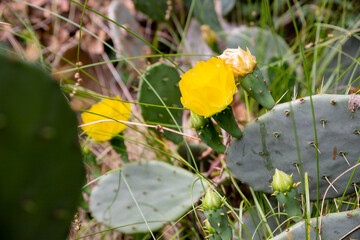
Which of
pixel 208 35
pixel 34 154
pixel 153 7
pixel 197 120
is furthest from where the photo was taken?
pixel 153 7

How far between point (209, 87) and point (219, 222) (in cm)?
28

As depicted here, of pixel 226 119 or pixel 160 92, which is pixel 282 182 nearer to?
pixel 226 119

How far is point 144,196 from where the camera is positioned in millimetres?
1225

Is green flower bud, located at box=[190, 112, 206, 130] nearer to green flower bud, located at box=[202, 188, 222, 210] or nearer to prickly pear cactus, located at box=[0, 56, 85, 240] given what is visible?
green flower bud, located at box=[202, 188, 222, 210]

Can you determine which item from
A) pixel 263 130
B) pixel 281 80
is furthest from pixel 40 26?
pixel 263 130

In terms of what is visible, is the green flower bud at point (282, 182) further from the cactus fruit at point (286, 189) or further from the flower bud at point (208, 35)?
the flower bud at point (208, 35)

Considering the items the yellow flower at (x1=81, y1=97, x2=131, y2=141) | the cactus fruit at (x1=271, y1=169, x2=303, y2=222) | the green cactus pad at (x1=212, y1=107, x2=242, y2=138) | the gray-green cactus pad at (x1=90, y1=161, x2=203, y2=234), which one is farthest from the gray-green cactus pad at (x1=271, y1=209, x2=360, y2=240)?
the yellow flower at (x1=81, y1=97, x2=131, y2=141)

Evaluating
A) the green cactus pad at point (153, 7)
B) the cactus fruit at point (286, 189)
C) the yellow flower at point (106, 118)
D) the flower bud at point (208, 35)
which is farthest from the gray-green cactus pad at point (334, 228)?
the green cactus pad at point (153, 7)

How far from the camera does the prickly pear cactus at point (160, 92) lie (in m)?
1.23

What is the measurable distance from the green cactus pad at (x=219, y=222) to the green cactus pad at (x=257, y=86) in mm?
262

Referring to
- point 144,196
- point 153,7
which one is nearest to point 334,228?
point 144,196

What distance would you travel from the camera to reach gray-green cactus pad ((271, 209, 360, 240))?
0.80m

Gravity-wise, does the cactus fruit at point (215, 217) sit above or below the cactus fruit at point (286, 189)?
below

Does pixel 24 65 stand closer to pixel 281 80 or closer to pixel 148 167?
pixel 148 167
